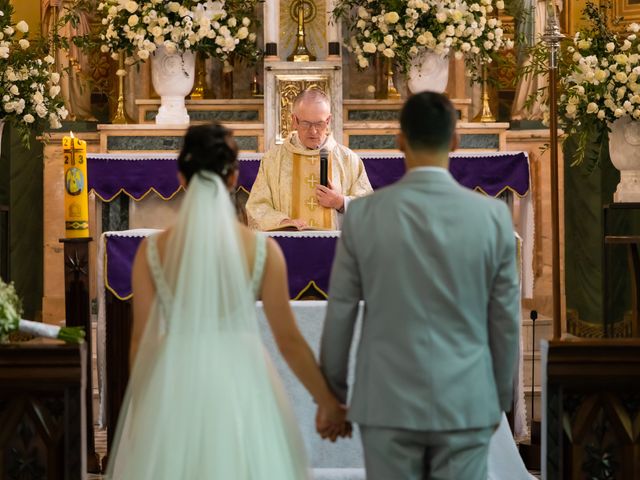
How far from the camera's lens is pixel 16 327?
4645mm

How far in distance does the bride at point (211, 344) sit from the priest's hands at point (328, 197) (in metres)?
3.25

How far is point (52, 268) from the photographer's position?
980 centimetres

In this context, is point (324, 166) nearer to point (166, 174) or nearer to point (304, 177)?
point (304, 177)

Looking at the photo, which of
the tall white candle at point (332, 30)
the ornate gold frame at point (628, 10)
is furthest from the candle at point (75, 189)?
the ornate gold frame at point (628, 10)

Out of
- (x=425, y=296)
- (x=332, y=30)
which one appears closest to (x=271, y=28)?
(x=332, y=30)

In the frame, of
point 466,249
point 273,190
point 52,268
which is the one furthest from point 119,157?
point 466,249

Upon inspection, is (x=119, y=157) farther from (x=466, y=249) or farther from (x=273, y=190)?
(x=466, y=249)

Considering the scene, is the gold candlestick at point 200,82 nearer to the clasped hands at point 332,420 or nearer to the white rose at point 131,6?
the white rose at point 131,6

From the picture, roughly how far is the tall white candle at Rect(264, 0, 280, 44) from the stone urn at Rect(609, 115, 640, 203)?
2.47 meters

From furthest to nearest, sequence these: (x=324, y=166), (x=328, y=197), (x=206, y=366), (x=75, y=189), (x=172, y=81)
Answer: (x=172, y=81), (x=324, y=166), (x=328, y=197), (x=75, y=189), (x=206, y=366)

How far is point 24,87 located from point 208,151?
455cm

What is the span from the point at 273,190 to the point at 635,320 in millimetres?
2390

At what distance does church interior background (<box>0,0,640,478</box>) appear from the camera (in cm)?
887

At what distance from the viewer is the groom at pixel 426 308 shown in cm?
355
